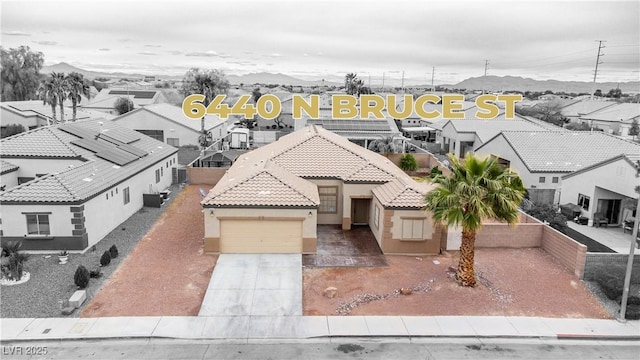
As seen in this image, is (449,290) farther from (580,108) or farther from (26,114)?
(580,108)

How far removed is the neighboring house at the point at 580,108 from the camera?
274ft

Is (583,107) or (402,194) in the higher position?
(583,107)

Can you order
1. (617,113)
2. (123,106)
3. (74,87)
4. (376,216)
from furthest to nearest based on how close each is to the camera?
(123,106) < (617,113) < (74,87) < (376,216)

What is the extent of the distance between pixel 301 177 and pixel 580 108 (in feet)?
270

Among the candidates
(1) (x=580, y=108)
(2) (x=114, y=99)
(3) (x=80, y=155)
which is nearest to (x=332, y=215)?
(3) (x=80, y=155)

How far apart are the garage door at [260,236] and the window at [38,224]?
8.49 m

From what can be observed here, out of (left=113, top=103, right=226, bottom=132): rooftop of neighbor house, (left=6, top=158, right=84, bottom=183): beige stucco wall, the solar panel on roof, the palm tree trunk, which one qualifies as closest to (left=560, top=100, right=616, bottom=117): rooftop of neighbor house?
(left=113, top=103, right=226, bottom=132): rooftop of neighbor house

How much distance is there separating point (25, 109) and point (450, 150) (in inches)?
2107

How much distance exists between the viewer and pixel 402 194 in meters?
22.9

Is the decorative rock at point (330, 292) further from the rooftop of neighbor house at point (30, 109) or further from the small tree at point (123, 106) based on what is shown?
the small tree at point (123, 106)

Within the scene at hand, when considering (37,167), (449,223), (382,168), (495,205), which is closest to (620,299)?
(495,205)

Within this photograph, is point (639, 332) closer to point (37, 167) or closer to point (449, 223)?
point (449, 223)

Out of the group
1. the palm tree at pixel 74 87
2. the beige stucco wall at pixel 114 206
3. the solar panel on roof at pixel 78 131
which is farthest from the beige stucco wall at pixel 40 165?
the palm tree at pixel 74 87

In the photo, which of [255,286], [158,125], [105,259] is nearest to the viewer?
[255,286]
